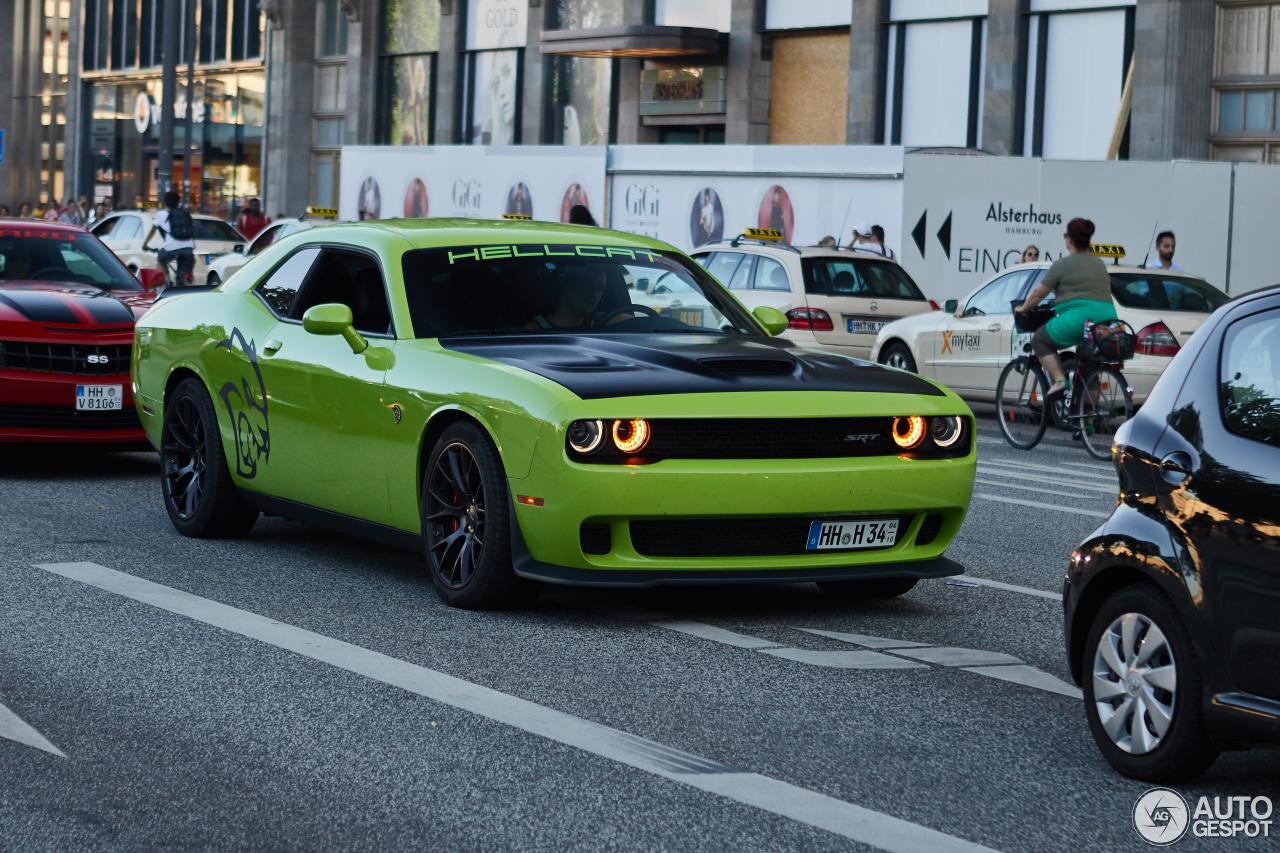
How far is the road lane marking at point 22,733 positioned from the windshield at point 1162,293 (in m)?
13.5

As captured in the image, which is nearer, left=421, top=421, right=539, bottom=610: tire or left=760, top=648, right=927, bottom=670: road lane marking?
left=760, top=648, right=927, bottom=670: road lane marking

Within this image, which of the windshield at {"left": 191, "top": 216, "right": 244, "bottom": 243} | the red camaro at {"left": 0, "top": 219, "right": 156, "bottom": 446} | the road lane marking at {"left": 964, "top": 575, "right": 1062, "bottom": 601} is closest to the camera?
the road lane marking at {"left": 964, "top": 575, "right": 1062, "bottom": 601}

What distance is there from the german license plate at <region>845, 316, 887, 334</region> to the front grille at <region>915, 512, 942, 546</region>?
13203mm

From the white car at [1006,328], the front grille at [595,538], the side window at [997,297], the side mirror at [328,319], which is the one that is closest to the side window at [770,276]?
the white car at [1006,328]

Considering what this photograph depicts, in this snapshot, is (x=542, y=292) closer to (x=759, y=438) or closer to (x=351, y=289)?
(x=351, y=289)

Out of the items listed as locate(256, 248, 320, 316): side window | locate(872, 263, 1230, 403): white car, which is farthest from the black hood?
locate(872, 263, 1230, 403): white car

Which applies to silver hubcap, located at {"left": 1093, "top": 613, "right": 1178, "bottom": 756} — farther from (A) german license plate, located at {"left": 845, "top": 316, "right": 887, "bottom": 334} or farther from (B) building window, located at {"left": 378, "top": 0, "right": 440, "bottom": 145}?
(B) building window, located at {"left": 378, "top": 0, "right": 440, "bottom": 145}

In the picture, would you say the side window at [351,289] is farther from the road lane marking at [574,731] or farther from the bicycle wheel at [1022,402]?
the bicycle wheel at [1022,402]

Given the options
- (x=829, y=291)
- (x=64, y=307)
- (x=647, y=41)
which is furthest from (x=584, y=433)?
(x=647, y=41)

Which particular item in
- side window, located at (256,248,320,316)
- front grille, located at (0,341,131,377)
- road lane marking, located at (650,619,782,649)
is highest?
side window, located at (256,248,320,316)

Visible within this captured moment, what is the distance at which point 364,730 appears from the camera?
587 cm

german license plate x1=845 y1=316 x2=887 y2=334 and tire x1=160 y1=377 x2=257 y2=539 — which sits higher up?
german license plate x1=845 y1=316 x2=887 y2=334

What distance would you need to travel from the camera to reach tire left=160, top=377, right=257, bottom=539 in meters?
9.62

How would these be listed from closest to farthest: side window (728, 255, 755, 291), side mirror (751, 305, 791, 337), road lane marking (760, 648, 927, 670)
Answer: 1. road lane marking (760, 648, 927, 670)
2. side mirror (751, 305, 791, 337)
3. side window (728, 255, 755, 291)
